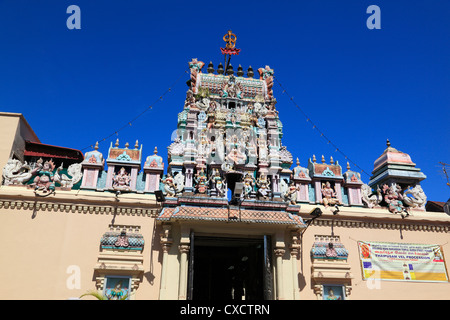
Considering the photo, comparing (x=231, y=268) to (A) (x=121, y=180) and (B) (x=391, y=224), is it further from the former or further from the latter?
(B) (x=391, y=224)

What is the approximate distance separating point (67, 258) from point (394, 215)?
13470 millimetres

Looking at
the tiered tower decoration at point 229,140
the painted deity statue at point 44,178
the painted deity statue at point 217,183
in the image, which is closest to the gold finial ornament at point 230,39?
the tiered tower decoration at point 229,140

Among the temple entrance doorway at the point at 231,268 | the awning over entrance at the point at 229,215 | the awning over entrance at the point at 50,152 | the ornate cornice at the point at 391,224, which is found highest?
the awning over entrance at the point at 50,152

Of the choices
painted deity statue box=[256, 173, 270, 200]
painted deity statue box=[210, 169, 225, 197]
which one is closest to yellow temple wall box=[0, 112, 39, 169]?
painted deity statue box=[210, 169, 225, 197]

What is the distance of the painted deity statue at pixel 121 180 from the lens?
1525cm

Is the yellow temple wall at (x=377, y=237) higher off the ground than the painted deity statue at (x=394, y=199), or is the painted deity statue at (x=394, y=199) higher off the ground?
the painted deity statue at (x=394, y=199)

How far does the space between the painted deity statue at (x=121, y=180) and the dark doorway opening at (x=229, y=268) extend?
3642 mm

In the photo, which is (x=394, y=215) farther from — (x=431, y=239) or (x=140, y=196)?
(x=140, y=196)

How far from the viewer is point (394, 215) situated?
53.8 feet

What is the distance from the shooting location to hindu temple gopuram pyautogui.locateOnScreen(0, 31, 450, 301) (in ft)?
45.4

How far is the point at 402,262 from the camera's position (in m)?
15.8

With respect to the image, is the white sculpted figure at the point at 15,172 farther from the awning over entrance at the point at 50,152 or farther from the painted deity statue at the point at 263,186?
the painted deity statue at the point at 263,186

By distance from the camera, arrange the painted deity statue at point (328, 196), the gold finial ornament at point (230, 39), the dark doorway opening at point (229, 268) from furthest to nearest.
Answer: the gold finial ornament at point (230, 39) → the painted deity statue at point (328, 196) → the dark doorway opening at point (229, 268)

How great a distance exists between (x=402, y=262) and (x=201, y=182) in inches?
356
